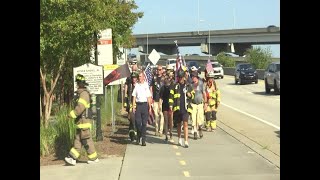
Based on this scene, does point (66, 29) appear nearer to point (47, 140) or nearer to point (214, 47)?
point (47, 140)

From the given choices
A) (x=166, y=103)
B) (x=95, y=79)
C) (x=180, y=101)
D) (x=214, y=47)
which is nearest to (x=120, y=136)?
(x=166, y=103)

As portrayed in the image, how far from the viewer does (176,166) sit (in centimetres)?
977

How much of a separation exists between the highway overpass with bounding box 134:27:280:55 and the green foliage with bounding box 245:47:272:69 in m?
6.63

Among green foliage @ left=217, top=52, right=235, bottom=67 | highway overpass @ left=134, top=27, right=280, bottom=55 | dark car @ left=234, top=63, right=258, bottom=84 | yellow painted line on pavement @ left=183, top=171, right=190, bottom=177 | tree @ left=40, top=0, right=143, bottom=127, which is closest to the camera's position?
yellow painted line on pavement @ left=183, top=171, right=190, bottom=177

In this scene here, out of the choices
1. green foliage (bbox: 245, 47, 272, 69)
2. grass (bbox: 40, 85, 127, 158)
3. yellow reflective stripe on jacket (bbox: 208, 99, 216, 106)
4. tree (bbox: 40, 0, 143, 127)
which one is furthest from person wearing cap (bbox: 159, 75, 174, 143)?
green foliage (bbox: 245, 47, 272, 69)

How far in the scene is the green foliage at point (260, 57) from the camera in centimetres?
6606

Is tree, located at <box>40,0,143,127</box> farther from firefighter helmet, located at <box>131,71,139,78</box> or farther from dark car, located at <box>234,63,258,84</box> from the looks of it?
dark car, located at <box>234,63,258,84</box>

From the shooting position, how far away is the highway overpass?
79.3 meters

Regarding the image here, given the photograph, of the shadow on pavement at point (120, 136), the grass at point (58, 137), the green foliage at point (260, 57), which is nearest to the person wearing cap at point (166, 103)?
the shadow on pavement at point (120, 136)

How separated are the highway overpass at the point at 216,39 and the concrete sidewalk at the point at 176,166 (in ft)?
212

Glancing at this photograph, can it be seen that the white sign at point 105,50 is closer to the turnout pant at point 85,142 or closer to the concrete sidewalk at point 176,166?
the concrete sidewalk at point 176,166
